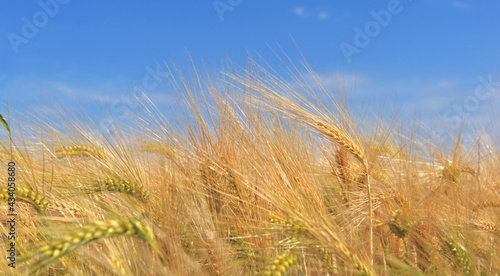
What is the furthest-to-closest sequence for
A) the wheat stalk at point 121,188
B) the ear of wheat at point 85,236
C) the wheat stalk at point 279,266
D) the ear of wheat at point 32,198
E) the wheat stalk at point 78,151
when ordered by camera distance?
the wheat stalk at point 78,151 → the wheat stalk at point 121,188 → the ear of wheat at point 32,198 → the wheat stalk at point 279,266 → the ear of wheat at point 85,236

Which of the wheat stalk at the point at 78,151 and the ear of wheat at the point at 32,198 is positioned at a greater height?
the wheat stalk at the point at 78,151

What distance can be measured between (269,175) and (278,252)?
0.83 feet

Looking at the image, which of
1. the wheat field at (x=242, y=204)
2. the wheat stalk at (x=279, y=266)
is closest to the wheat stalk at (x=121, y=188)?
the wheat field at (x=242, y=204)

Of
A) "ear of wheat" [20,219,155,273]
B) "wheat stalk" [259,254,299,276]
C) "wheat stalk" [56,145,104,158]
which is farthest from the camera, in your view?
"wheat stalk" [56,145,104,158]

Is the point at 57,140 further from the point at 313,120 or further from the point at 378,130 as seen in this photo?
the point at 378,130

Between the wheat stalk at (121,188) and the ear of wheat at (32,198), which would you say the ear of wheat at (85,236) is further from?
the wheat stalk at (121,188)

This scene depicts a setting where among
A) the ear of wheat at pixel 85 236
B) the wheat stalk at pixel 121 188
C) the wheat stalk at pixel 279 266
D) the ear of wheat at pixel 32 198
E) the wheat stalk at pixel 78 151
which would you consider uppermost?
the wheat stalk at pixel 78 151

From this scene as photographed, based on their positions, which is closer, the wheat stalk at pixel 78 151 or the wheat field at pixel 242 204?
the wheat field at pixel 242 204

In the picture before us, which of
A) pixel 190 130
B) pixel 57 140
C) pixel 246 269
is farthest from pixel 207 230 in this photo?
pixel 57 140

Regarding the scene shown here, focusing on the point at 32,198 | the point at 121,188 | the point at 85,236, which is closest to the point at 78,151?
the point at 121,188

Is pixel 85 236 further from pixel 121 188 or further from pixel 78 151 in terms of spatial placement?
pixel 78 151

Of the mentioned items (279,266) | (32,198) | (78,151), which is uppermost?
(78,151)

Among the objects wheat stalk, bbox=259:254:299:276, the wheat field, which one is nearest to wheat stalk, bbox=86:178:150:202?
the wheat field

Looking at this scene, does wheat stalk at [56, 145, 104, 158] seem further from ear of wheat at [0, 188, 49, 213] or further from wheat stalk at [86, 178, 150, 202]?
ear of wheat at [0, 188, 49, 213]
